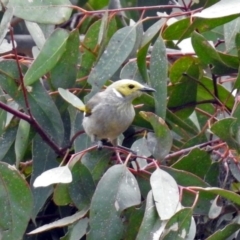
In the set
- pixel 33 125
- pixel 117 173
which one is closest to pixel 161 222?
pixel 117 173

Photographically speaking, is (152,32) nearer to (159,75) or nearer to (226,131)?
(159,75)

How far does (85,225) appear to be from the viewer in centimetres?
215

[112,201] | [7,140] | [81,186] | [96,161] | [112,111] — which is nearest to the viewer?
[112,201]

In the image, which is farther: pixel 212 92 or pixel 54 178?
pixel 212 92

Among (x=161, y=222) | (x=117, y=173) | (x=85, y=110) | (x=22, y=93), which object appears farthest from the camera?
(x=85, y=110)

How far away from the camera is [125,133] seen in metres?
2.63

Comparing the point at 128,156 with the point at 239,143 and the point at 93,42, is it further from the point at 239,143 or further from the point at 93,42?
the point at 93,42

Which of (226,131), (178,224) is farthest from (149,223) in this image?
(226,131)

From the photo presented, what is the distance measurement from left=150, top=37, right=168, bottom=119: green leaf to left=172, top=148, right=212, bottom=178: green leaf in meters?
0.14

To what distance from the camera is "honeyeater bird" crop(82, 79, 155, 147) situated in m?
2.42

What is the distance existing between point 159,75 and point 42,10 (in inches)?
17.1

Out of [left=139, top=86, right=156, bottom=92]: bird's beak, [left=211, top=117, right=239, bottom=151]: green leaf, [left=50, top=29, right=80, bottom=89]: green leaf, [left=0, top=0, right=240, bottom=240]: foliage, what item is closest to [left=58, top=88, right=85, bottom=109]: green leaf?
[left=0, top=0, right=240, bottom=240]: foliage

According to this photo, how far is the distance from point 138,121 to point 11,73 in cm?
44

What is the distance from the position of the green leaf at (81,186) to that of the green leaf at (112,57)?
29 cm
